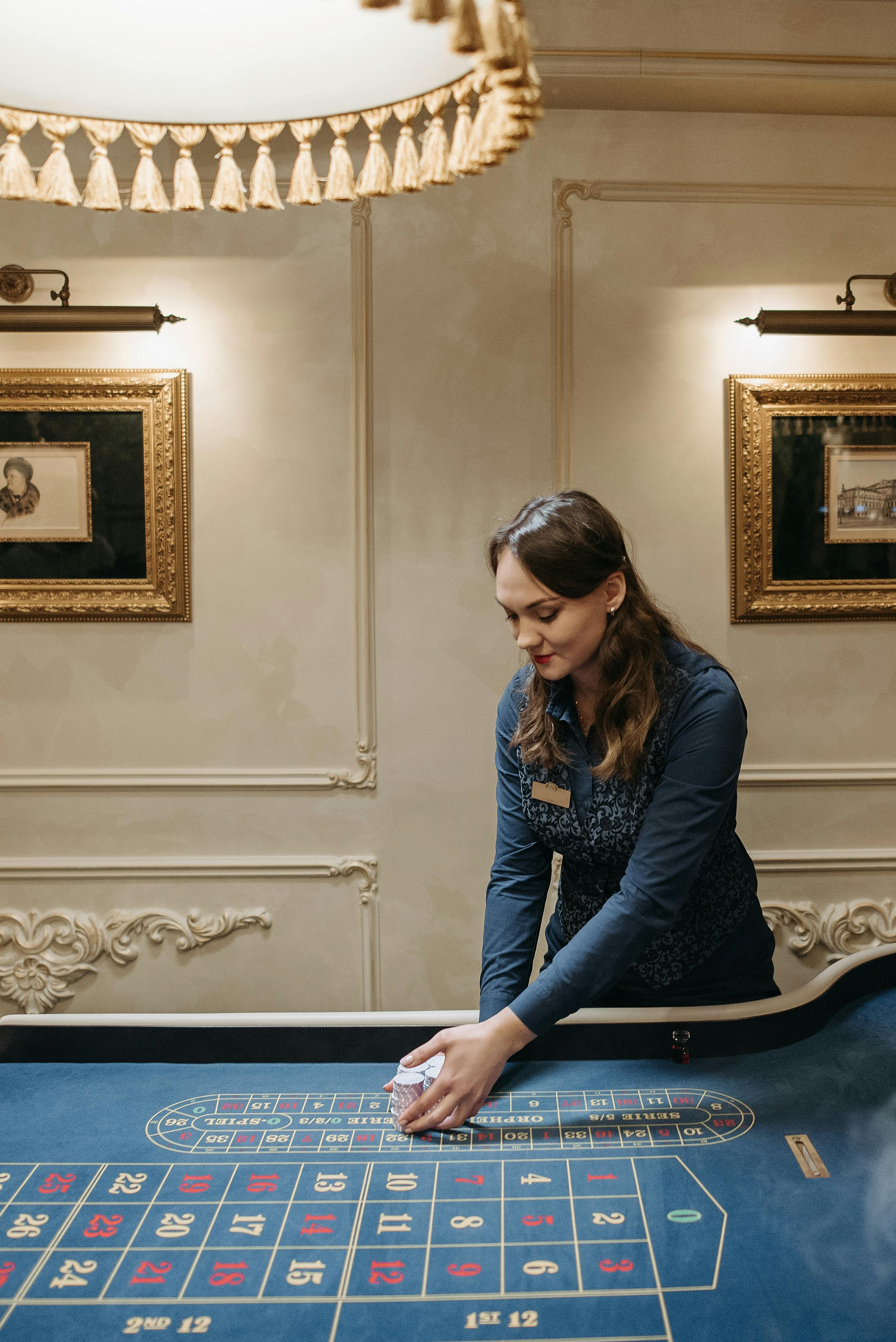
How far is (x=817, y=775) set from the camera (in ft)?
10.2

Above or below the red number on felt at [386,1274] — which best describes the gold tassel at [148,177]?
above

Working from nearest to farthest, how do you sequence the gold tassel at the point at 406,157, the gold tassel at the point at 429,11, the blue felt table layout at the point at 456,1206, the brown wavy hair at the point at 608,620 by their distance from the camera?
the gold tassel at the point at 429,11
the blue felt table layout at the point at 456,1206
the gold tassel at the point at 406,157
the brown wavy hair at the point at 608,620

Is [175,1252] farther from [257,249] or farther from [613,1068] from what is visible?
[257,249]

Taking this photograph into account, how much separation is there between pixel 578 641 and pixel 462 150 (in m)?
0.79

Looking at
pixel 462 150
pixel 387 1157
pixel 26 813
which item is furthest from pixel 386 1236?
pixel 26 813

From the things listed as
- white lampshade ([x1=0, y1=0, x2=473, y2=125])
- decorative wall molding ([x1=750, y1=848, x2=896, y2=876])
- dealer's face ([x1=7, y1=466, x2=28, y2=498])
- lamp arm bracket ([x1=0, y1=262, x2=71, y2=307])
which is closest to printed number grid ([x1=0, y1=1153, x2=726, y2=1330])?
white lampshade ([x1=0, y1=0, x2=473, y2=125])

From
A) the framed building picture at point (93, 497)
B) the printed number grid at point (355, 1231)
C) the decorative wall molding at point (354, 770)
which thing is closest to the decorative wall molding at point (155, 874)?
→ the decorative wall molding at point (354, 770)

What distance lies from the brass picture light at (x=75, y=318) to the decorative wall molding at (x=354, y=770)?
2.12 ft

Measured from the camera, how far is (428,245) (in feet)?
9.87

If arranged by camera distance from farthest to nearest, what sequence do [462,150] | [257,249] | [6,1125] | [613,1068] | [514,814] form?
1. [257,249]
2. [514,814]
3. [613,1068]
4. [6,1125]
5. [462,150]

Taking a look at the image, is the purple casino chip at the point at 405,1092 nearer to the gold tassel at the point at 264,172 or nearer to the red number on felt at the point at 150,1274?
the red number on felt at the point at 150,1274

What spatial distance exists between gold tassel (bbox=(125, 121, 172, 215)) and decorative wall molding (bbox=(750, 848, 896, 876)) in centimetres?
260

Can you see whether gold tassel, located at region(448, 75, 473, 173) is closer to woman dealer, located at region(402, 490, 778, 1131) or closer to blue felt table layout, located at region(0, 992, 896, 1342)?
woman dealer, located at region(402, 490, 778, 1131)

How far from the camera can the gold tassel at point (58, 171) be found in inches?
48.9
